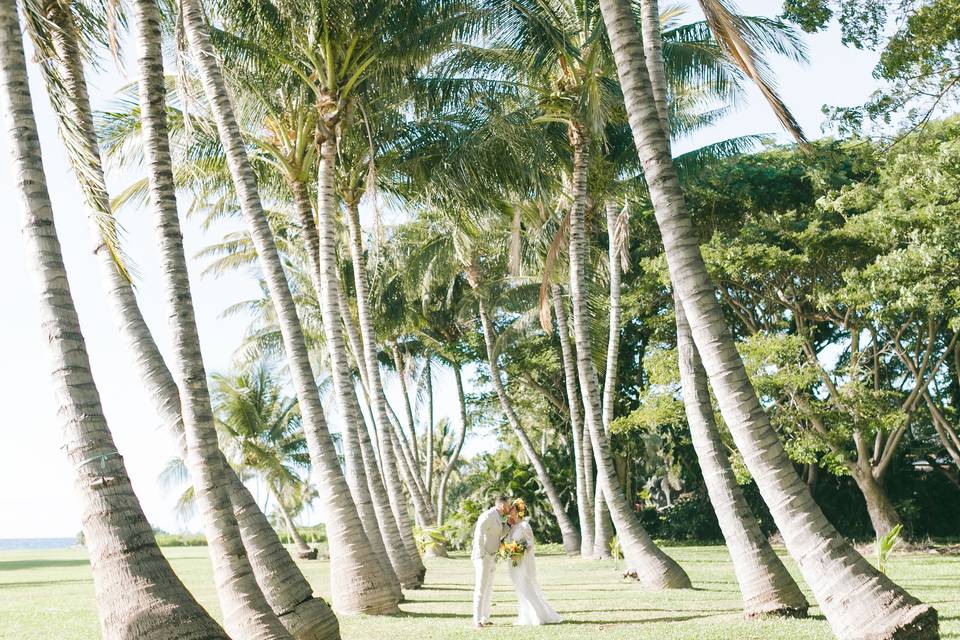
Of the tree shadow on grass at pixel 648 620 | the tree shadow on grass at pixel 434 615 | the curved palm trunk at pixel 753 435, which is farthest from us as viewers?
the tree shadow on grass at pixel 434 615

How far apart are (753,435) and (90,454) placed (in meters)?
5.08

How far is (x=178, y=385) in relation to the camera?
798 centimetres

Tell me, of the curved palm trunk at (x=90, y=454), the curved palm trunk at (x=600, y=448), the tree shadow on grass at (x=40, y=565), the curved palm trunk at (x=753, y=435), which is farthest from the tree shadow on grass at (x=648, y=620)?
the tree shadow on grass at (x=40, y=565)

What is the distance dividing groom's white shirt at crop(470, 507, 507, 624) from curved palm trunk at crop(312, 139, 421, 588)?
3.14 metres

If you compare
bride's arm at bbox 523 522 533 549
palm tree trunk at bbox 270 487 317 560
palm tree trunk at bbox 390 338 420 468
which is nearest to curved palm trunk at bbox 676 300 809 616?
bride's arm at bbox 523 522 533 549

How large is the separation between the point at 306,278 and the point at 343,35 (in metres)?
15.4

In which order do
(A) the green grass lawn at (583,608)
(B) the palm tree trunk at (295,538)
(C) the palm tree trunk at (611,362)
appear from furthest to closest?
1. (B) the palm tree trunk at (295,538)
2. (C) the palm tree trunk at (611,362)
3. (A) the green grass lawn at (583,608)

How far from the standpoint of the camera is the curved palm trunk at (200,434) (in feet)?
23.6

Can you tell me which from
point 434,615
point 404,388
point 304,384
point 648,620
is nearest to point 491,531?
point 434,615

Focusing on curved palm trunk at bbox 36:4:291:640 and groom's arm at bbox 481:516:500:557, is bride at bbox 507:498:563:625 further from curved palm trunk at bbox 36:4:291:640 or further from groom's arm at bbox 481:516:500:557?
curved palm trunk at bbox 36:4:291:640

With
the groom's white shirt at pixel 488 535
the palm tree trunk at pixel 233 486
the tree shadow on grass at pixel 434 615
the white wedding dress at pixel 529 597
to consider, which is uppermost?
the palm tree trunk at pixel 233 486

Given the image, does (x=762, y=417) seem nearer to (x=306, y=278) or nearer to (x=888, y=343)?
(x=888, y=343)

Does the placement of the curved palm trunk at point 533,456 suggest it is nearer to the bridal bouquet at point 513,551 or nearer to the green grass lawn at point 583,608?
the green grass lawn at point 583,608

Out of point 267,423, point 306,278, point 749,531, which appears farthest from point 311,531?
point 749,531
